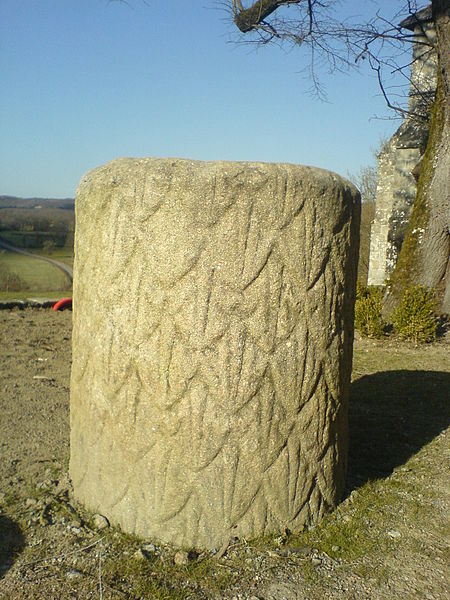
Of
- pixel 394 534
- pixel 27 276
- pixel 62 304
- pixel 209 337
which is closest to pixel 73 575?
pixel 209 337

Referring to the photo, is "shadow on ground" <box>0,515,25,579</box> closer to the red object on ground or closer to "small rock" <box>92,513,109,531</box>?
"small rock" <box>92,513,109,531</box>

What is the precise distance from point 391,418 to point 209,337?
250cm

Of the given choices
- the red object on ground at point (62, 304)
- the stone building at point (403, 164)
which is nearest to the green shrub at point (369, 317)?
the stone building at point (403, 164)

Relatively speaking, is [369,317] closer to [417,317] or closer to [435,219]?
[417,317]

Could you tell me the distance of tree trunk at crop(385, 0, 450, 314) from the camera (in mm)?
7469

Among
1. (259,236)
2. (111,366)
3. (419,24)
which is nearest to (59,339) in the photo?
(111,366)

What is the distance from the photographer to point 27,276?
396 inches

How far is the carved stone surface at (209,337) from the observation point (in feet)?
7.72

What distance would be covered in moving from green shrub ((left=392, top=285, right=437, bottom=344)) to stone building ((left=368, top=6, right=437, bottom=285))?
2604 millimetres

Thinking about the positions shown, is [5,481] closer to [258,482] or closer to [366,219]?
[258,482]

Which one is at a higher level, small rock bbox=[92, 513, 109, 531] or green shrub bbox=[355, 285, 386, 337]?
green shrub bbox=[355, 285, 386, 337]

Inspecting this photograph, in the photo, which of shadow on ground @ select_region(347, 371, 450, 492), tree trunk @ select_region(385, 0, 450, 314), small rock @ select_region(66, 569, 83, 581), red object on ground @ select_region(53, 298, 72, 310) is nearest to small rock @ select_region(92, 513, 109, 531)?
small rock @ select_region(66, 569, 83, 581)

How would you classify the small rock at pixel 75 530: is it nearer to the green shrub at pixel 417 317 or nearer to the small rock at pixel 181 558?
the small rock at pixel 181 558

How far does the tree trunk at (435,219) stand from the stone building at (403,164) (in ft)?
4.41
